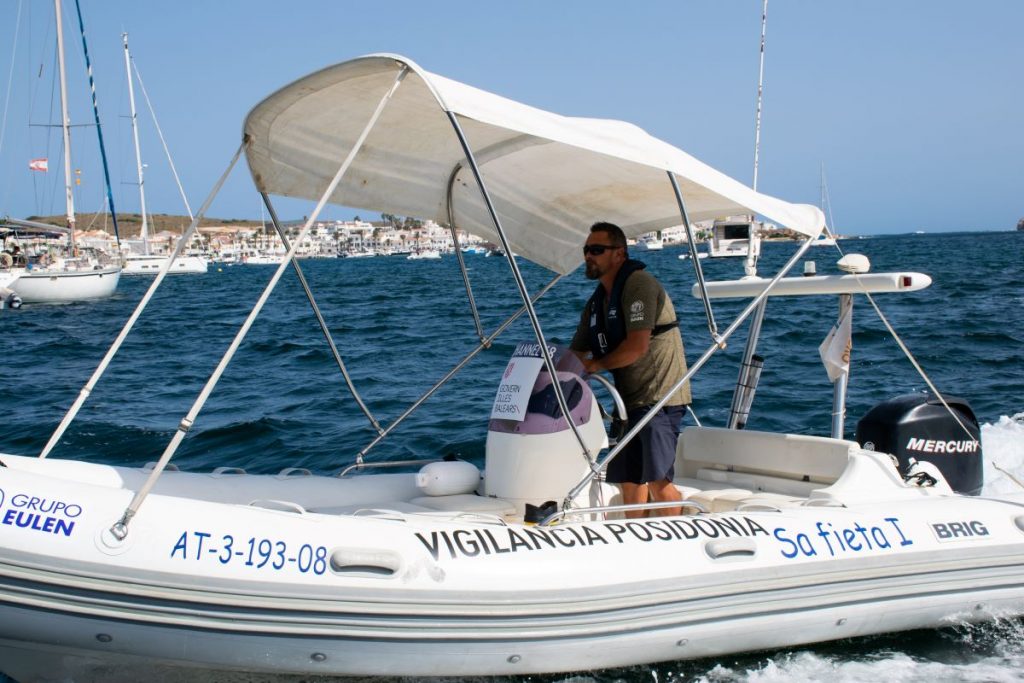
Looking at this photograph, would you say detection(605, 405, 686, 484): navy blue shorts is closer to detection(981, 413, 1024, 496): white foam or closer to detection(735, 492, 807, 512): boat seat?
detection(735, 492, 807, 512): boat seat

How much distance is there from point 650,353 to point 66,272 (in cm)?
3083

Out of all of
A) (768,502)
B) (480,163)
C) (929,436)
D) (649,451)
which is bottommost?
(768,502)

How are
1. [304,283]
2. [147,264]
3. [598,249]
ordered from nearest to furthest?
[598,249]
[304,283]
[147,264]

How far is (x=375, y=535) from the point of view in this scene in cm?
374

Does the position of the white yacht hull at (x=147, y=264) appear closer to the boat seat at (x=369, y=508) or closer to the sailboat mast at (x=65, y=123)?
the sailboat mast at (x=65, y=123)

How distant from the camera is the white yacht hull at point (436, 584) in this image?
11.2ft

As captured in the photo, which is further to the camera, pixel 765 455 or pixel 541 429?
pixel 765 455

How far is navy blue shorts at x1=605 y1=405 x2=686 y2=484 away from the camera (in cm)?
451

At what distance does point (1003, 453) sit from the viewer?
7.25 metres

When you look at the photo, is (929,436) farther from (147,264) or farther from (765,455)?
(147,264)

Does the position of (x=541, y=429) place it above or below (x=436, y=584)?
above

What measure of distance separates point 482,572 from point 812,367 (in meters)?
9.32

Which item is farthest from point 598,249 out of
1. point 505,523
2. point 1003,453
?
point 1003,453

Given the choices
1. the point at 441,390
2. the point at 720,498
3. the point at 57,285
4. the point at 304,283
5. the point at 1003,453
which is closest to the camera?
the point at 304,283
